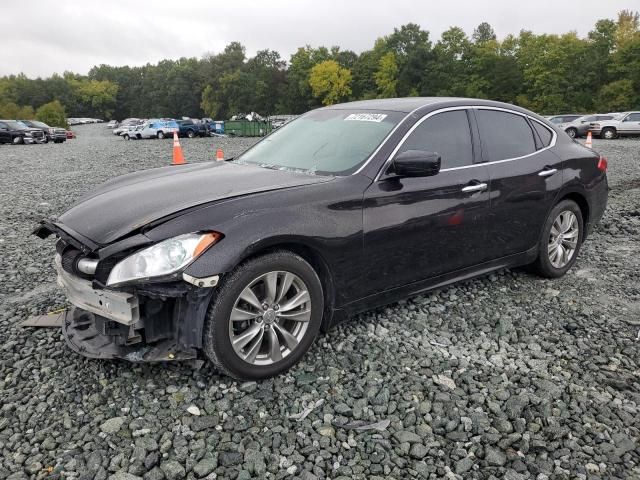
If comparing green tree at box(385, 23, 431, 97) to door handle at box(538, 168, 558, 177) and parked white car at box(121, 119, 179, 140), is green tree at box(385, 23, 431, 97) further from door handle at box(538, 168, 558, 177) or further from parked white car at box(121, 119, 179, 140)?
door handle at box(538, 168, 558, 177)

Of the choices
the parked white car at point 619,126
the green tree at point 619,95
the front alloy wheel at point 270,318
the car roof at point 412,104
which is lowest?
the front alloy wheel at point 270,318

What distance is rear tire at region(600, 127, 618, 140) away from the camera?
28.6m

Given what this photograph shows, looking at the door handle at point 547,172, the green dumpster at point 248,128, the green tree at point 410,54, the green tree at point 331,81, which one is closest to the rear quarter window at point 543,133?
the door handle at point 547,172

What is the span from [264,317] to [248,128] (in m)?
36.5

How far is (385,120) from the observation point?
373 cm

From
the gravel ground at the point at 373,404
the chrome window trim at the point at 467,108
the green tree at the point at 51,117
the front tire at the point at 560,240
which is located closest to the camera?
the gravel ground at the point at 373,404

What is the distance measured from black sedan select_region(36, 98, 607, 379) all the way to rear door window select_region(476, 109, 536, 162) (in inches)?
0.6

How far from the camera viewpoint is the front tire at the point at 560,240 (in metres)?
4.60

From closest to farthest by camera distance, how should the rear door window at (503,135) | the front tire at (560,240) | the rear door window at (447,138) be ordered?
the rear door window at (447,138) → the rear door window at (503,135) → the front tire at (560,240)

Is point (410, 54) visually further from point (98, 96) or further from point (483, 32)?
point (98, 96)

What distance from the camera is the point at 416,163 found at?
3.29 m

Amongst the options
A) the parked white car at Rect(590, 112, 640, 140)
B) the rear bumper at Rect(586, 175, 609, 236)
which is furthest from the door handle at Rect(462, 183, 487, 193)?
the parked white car at Rect(590, 112, 640, 140)

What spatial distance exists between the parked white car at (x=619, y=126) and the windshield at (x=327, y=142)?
2952 centimetres

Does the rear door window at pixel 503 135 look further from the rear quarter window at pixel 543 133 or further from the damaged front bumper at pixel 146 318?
the damaged front bumper at pixel 146 318
